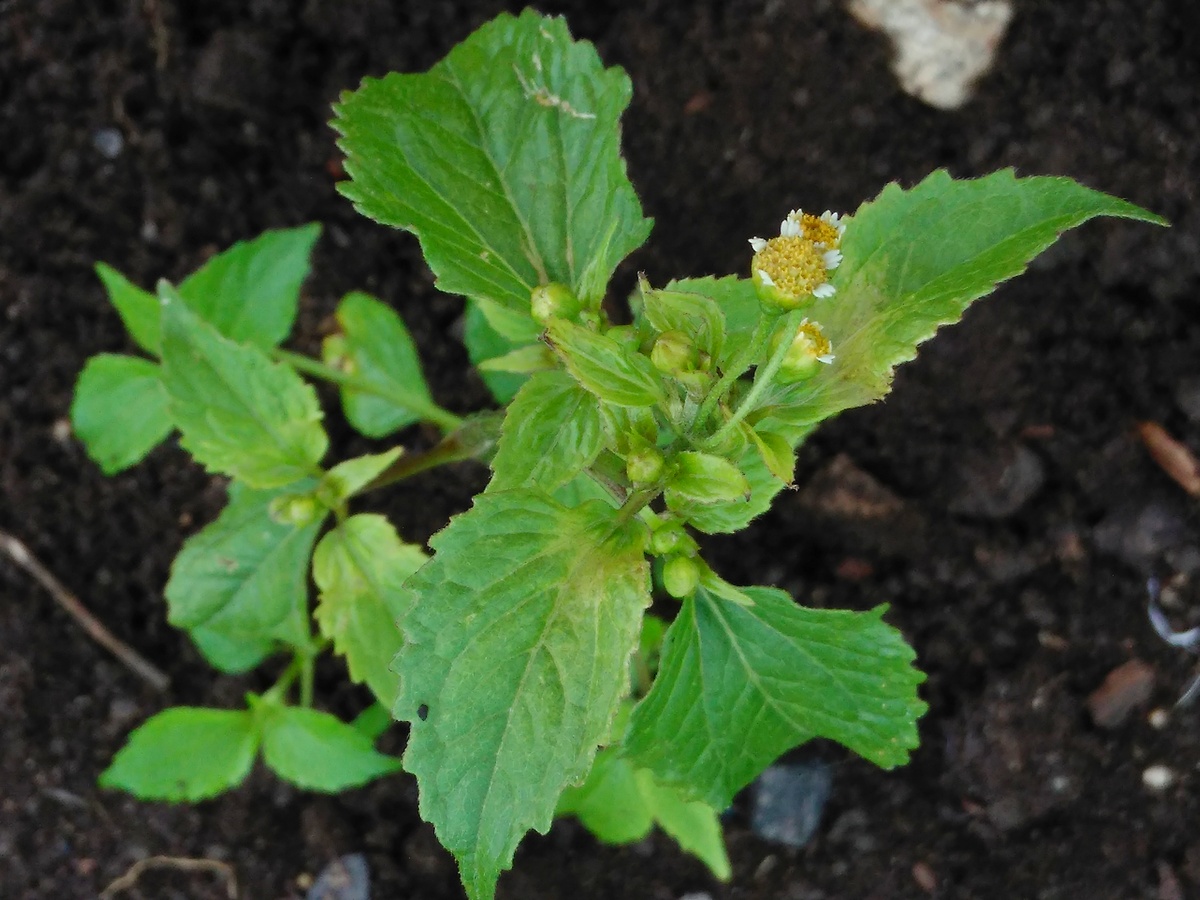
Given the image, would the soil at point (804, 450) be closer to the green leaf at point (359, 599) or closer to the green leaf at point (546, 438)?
the green leaf at point (359, 599)

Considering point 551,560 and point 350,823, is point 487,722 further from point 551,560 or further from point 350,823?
point 350,823

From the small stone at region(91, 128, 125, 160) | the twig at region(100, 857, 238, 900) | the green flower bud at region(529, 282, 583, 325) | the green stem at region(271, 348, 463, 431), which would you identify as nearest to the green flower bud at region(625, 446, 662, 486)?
the green flower bud at region(529, 282, 583, 325)

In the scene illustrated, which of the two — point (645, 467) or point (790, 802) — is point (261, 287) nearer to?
point (645, 467)

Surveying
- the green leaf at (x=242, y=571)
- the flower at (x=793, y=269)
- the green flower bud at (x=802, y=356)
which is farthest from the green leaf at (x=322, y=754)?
the flower at (x=793, y=269)

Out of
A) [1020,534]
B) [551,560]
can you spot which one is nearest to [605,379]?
[551,560]

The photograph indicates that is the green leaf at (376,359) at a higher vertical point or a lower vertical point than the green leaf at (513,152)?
lower

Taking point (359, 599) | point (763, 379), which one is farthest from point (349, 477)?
point (763, 379)
